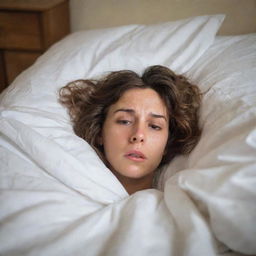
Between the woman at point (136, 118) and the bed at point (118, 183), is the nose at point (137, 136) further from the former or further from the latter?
the bed at point (118, 183)

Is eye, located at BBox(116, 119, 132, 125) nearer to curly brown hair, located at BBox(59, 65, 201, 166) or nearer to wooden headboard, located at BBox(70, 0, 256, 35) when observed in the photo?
curly brown hair, located at BBox(59, 65, 201, 166)

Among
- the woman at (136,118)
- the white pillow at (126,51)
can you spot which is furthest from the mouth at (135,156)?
the white pillow at (126,51)

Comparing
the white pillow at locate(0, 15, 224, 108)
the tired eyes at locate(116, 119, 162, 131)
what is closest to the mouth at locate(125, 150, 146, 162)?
the tired eyes at locate(116, 119, 162, 131)

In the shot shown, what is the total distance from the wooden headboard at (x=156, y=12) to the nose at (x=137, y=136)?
942mm

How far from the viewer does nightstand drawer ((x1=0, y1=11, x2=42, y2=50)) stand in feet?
4.64

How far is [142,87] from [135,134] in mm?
211

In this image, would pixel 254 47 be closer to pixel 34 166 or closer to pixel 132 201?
pixel 132 201

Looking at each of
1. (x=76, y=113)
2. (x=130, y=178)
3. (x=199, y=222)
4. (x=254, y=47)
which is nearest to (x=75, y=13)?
(x=76, y=113)

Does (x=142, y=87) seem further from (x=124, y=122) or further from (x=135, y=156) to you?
(x=135, y=156)

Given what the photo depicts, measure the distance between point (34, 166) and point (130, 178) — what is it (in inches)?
12.1

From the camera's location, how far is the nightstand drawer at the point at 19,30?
1414 millimetres

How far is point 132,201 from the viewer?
0.61 m

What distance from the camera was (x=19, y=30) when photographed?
1455 millimetres

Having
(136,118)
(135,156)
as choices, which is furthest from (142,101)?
(135,156)
